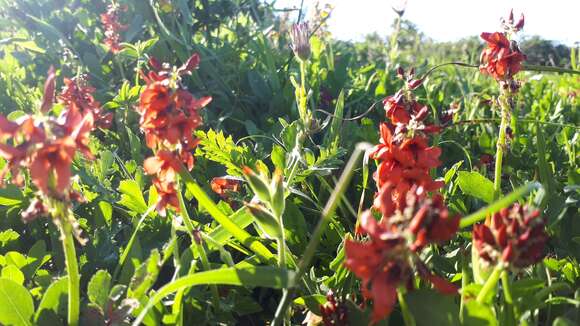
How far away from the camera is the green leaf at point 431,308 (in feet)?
3.08

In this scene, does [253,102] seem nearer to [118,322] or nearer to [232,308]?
[232,308]

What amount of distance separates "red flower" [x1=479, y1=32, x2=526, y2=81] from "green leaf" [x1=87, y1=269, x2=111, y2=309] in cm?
96

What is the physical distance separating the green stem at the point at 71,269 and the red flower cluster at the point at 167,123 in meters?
0.19

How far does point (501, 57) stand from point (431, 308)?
0.70 m

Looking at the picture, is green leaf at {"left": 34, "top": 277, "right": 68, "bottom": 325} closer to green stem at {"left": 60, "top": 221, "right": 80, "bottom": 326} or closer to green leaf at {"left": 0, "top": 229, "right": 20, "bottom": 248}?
green stem at {"left": 60, "top": 221, "right": 80, "bottom": 326}

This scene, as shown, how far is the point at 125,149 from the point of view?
2.18 m

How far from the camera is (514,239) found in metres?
0.79

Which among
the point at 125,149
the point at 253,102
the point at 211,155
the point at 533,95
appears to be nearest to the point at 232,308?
the point at 211,155

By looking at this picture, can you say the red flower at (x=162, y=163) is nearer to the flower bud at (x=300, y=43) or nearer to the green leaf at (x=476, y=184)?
the green leaf at (x=476, y=184)

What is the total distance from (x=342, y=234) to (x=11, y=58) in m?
2.17

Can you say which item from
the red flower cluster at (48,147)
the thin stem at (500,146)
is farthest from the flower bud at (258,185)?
the thin stem at (500,146)

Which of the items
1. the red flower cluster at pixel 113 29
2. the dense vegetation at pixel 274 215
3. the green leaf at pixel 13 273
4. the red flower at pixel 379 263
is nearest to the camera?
the red flower at pixel 379 263

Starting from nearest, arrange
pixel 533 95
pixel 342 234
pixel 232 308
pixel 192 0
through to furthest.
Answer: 1. pixel 232 308
2. pixel 342 234
3. pixel 192 0
4. pixel 533 95

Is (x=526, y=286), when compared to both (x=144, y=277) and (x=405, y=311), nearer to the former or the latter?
(x=405, y=311)
